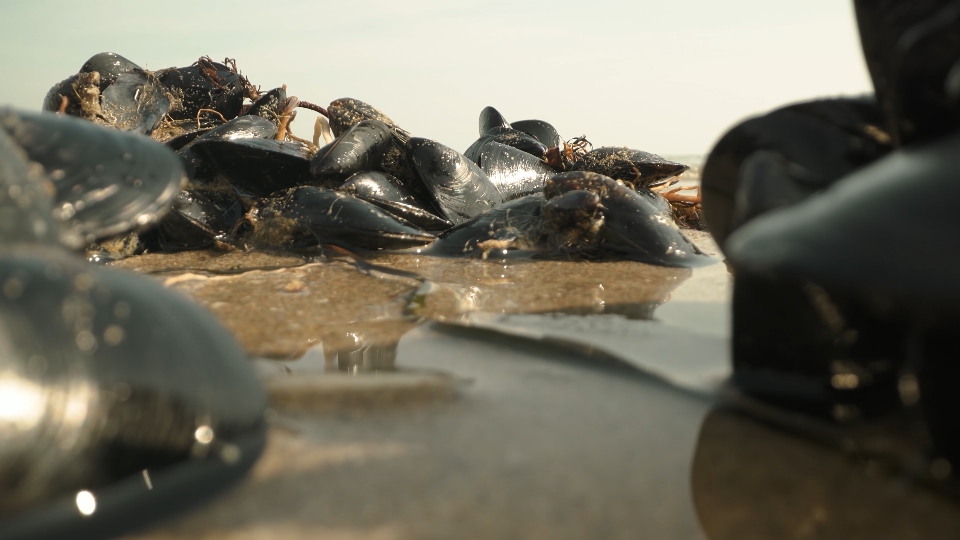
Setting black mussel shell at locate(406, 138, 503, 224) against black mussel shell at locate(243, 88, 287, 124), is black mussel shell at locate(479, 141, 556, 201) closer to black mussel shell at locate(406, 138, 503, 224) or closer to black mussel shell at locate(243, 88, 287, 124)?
black mussel shell at locate(406, 138, 503, 224)

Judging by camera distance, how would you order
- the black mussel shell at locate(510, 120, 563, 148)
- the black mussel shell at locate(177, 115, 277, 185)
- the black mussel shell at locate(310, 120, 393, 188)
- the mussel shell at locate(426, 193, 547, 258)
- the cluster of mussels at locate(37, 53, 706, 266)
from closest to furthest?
1. the cluster of mussels at locate(37, 53, 706, 266)
2. the mussel shell at locate(426, 193, 547, 258)
3. the black mussel shell at locate(310, 120, 393, 188)
4. the black mussel shell at locate(177, 115, 277, 185)
5. the black mussel shell at locate(510, 120, 563, 148)

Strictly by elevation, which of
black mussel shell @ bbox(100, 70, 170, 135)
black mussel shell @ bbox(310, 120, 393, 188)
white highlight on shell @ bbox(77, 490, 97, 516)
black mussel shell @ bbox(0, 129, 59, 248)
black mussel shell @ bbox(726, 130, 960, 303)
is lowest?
white highlight on shell @ bbox(77, 490, 97, 516)

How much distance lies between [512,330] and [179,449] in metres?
1.41

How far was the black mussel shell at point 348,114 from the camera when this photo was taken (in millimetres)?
6147

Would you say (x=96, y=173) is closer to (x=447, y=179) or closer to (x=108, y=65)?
(x=447, y=179)

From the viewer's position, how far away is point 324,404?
5.74 feet

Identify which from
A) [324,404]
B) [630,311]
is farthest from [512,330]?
[324,404]

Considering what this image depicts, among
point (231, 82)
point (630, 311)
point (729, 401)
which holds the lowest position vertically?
point (630, 311)

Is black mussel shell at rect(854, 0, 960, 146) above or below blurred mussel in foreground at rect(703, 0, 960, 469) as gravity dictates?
above

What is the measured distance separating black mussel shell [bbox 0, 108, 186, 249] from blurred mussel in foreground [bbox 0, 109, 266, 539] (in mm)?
127

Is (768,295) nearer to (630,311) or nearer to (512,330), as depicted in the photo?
(512,330)

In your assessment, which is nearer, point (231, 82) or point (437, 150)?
point (437, 150)

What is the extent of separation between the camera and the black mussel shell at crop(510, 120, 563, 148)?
10586mm

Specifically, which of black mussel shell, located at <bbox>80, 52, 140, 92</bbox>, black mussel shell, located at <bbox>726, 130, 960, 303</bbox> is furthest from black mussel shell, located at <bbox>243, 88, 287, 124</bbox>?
black mussel shell, located at <bbox>726, 130, 960, 303</bbox>
